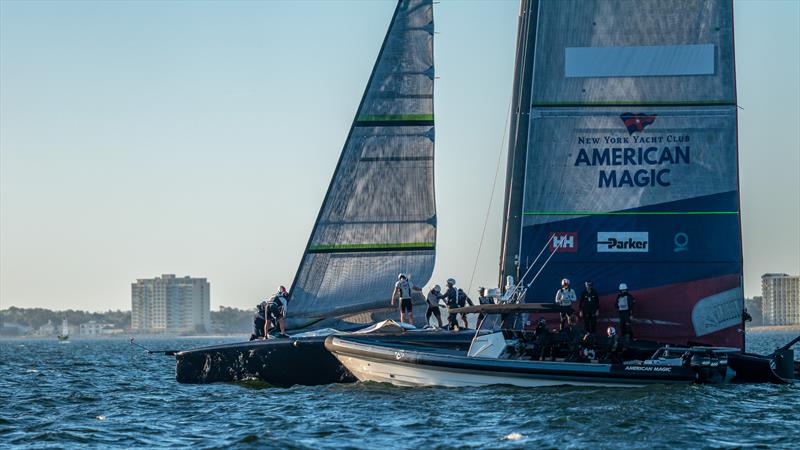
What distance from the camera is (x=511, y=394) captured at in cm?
2453

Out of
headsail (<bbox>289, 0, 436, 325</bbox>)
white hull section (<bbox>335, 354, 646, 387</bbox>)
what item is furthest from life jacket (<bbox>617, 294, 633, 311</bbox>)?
headsail (<bbox>289, 0, 436, 325</bbox>)

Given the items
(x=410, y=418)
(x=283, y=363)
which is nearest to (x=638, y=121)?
(x=410, y=418)

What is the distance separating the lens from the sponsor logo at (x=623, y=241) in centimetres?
2711

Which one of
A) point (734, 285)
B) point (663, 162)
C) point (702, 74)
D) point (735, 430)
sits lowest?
point (735, 430)

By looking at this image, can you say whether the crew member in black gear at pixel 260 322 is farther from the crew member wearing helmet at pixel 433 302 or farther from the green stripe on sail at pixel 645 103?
the green stripe on sail at pixel 645 103

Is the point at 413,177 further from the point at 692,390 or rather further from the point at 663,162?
the point at 692,390

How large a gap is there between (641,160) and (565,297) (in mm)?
3219

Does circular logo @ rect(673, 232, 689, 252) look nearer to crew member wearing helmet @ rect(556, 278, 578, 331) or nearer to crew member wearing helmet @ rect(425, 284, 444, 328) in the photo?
crew member wearing helmet @ rect(556, 278, 578, 331)

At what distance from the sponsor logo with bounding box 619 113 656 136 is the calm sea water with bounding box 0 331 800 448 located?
5.35 m

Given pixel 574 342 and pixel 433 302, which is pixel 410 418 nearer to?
pixel 574 342

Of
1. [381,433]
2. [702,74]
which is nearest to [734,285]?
[702,74]

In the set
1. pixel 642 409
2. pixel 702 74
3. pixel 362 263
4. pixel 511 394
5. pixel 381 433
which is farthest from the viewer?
pixel 362 263

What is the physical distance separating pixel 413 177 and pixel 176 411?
884 centimetres

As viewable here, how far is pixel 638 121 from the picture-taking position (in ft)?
88.9
